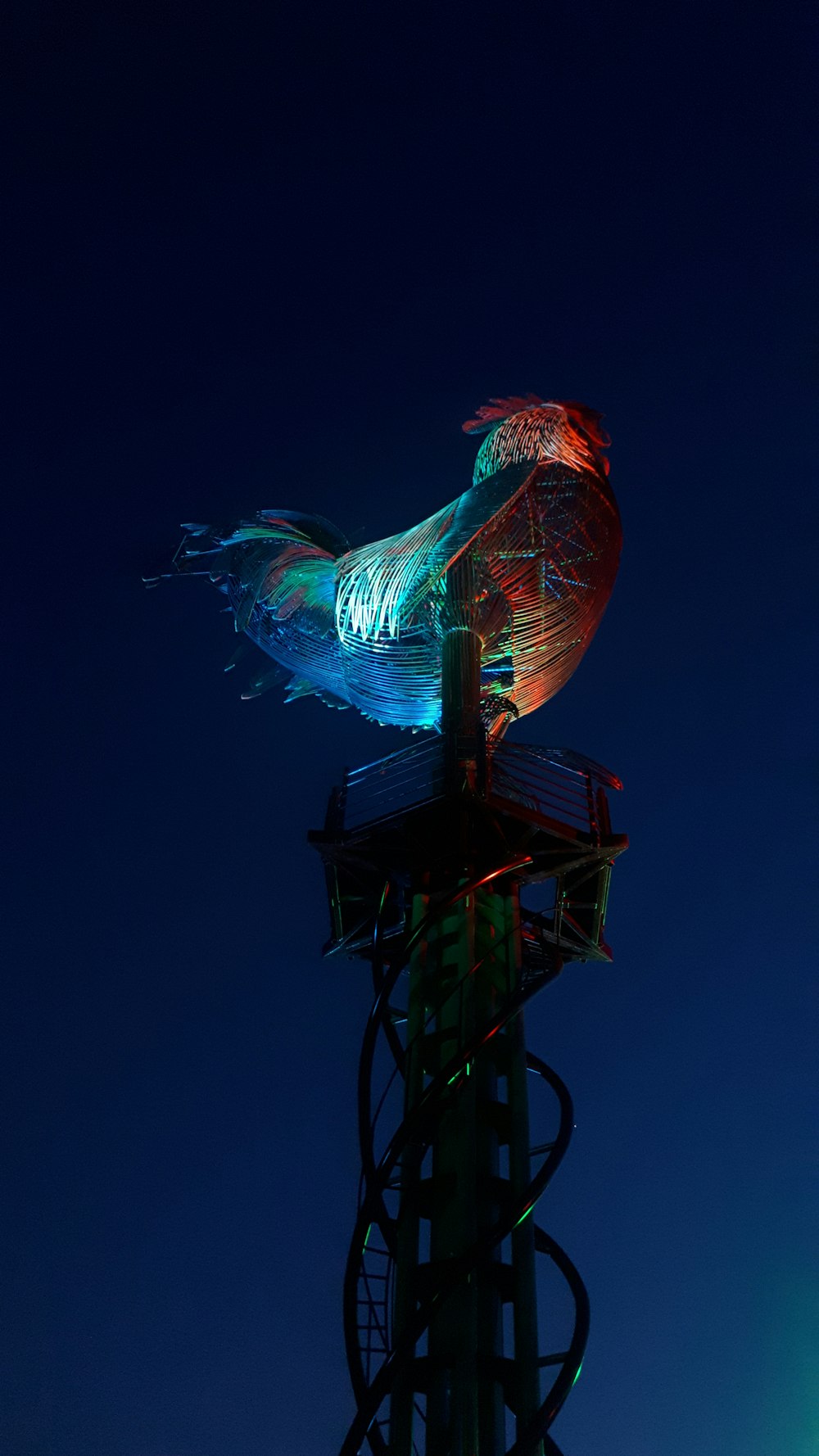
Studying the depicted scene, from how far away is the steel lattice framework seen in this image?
526 inches

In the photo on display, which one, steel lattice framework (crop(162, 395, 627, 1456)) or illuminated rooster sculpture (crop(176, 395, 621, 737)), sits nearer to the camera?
steel lattice framework (crop(162, 395, 627, 1456))

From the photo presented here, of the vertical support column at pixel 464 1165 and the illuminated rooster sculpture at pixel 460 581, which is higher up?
the illuminated rooster sculpture at pixel 460 581

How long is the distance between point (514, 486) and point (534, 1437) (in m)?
11.5

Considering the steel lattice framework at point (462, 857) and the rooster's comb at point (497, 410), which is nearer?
the steel lattice framework at point (462, 857)

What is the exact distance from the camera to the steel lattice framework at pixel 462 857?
1337 cm

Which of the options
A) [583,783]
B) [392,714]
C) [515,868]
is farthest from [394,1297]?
[392,714]

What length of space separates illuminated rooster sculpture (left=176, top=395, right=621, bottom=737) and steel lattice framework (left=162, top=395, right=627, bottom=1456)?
0.03m

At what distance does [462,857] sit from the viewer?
16359 mm

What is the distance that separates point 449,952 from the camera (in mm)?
16438

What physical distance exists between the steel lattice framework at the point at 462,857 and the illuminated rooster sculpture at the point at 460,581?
0.11ft

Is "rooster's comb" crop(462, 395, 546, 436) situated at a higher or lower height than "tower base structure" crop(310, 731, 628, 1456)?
higher

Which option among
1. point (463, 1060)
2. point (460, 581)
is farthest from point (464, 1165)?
point (460, 581)

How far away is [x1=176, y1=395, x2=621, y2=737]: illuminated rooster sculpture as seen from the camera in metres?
18.5

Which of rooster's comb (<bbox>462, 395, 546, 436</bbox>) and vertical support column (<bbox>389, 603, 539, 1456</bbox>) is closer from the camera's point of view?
vertical support column (<bbox>389, 603, 539, 1456</bbox>)
